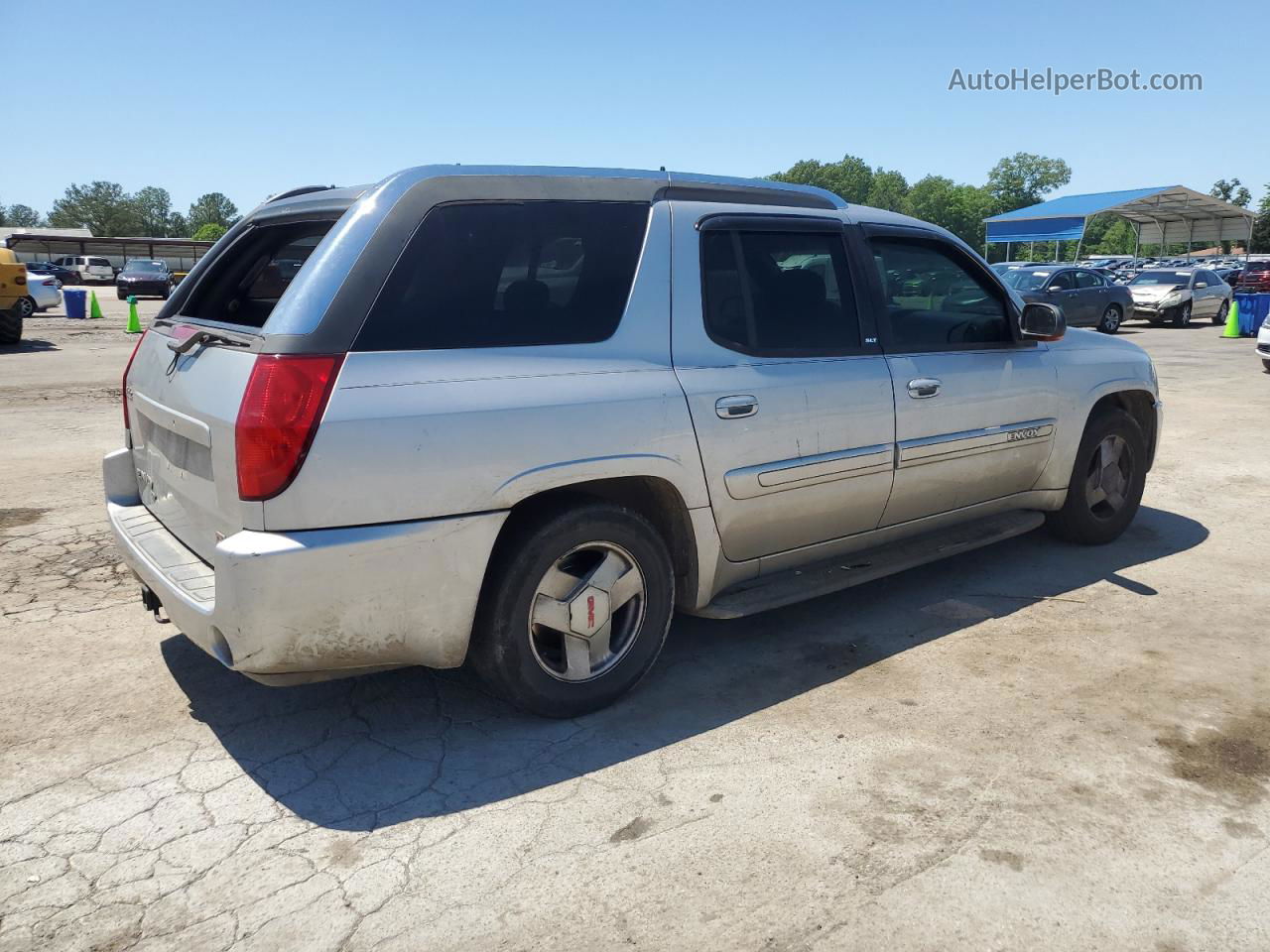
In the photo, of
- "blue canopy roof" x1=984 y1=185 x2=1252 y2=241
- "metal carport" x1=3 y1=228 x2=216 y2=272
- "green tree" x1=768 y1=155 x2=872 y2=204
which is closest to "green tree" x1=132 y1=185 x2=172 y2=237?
"metal carport" x1=3 y1=228 x2=216 y2=272

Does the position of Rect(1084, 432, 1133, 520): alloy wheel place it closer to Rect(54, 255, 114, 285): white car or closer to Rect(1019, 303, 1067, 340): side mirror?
Rect(1019, 303, 1067, 340): side mirror

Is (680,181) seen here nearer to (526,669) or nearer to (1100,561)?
(526,669)

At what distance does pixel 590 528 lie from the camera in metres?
3.36

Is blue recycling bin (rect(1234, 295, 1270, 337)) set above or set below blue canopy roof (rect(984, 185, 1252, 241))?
below

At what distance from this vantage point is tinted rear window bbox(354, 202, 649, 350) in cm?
309

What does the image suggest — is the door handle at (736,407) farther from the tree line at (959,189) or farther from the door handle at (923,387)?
the tree line at (959,189)

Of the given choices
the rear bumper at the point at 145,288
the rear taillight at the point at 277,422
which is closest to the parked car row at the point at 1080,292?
the rear taillight at the point at 277,422

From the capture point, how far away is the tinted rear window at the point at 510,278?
3088 millimetres

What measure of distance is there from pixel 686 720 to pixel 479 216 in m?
1.90

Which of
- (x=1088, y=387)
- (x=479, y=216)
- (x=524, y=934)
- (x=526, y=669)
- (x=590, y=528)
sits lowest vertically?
(x=524, y=934)

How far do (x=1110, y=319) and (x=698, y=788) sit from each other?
888 inches

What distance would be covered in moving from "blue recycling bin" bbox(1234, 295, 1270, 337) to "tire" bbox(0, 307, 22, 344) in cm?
2455

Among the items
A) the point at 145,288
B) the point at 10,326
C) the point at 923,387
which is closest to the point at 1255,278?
the point at 145,288

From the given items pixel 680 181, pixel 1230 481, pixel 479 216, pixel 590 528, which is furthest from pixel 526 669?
pixel 1230 481
